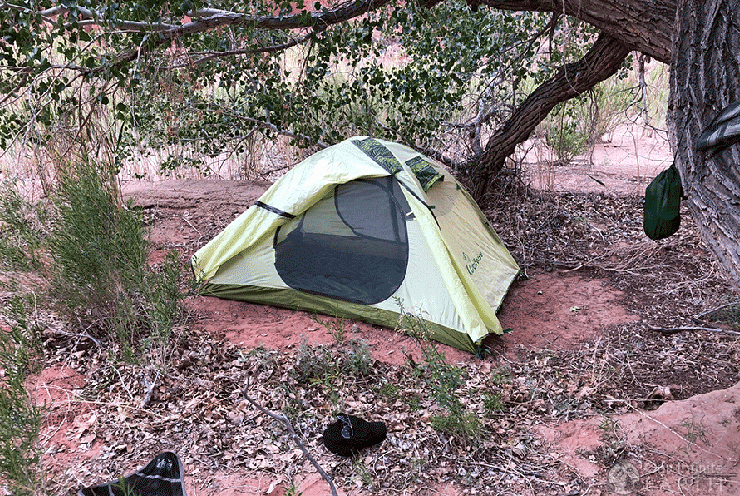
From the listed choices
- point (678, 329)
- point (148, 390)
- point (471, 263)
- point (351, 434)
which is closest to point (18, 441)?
point (148, 390)

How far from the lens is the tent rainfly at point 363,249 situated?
168 inches

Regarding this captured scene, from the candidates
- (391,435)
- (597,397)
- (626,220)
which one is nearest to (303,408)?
(391,435)

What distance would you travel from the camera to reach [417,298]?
4.31m

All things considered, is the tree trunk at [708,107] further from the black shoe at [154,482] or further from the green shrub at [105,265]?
the green shrub at [105,265]

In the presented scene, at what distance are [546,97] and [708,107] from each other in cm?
306

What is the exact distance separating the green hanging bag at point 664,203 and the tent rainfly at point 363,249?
1.34 meters

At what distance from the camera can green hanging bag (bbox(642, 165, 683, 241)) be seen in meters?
2.98

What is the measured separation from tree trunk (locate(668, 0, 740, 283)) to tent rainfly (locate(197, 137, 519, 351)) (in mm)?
1759

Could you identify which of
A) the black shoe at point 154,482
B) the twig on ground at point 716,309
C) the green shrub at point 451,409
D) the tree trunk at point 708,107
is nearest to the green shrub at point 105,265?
the black shoe at point 154,482

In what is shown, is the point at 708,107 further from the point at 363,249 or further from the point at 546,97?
the point at 546,97

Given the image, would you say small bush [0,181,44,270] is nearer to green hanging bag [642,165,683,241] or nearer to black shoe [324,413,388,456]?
black shoe [324,413,388,456]

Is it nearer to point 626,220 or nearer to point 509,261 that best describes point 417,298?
point 509,261

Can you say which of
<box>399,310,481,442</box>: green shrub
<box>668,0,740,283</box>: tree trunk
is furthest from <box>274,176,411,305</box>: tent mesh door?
<box>668,0,740,283</box>: tree trunk

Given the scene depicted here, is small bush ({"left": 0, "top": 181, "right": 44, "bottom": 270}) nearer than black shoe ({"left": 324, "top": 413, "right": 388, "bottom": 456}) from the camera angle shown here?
No
